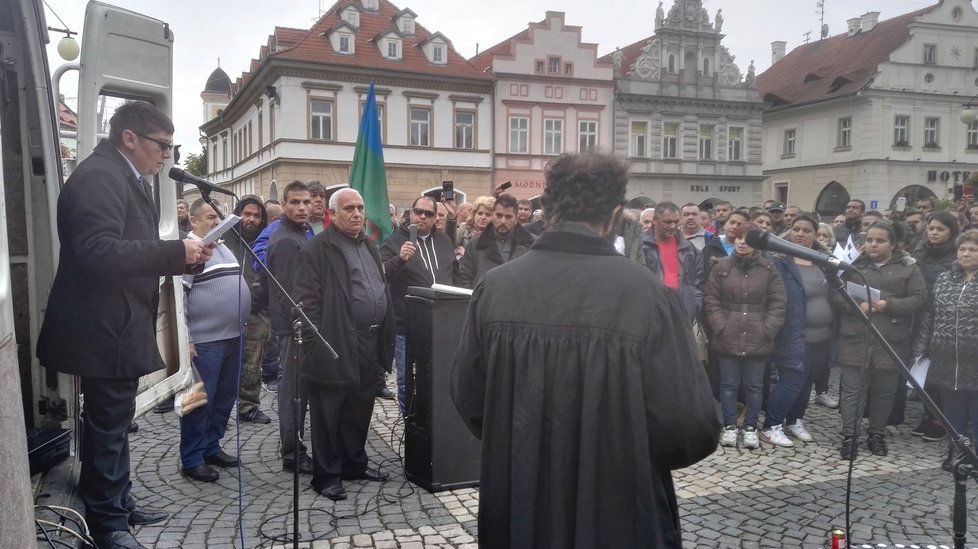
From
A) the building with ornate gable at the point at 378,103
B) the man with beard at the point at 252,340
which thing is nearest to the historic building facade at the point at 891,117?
the building with ornate gable at the point at 378,103

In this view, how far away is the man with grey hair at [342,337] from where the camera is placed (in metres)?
4.85

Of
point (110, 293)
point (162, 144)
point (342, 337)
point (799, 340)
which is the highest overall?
point (162, 144)

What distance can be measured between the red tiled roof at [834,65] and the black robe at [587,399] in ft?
128

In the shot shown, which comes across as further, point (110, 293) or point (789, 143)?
point (789, 143)

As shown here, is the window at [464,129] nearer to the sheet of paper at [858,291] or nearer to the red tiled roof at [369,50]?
the red tiled roof at [369,50]

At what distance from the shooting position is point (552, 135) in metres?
32.5

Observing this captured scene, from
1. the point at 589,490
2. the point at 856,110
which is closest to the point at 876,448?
the point at 589,490

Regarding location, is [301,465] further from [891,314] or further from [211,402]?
[891,314]

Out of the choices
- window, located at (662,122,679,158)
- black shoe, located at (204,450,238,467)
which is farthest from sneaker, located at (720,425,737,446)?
window, located at (662,122,679,158)

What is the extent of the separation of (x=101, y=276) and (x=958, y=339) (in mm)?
5986

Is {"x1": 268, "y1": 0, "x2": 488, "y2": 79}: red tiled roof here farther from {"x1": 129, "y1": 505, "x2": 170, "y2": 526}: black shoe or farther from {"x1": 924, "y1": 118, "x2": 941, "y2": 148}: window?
{"x1": 129, "y1": 505, "x2": 170, "y2": 526}: black shoe

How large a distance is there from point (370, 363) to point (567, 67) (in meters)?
29.5

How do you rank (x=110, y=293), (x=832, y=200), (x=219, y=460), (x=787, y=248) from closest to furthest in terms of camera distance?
(x=787, y=248) → (x=110, y=293) → (x=219, y=460) → (x=832, y=200)

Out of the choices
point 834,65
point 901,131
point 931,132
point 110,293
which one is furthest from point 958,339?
point 834,65
